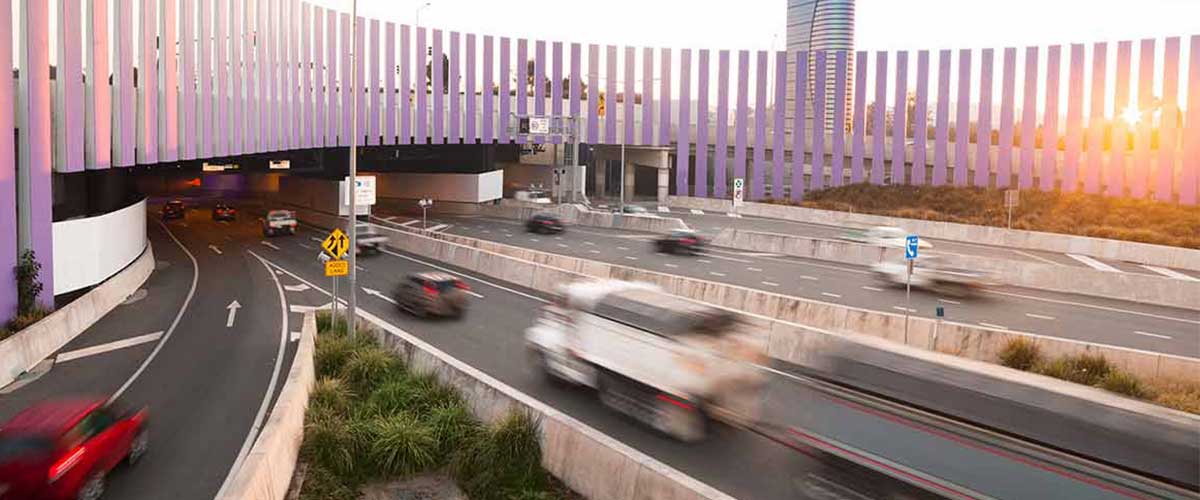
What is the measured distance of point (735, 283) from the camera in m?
30.2

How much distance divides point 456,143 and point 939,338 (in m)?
46.8

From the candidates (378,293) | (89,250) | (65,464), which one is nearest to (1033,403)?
(65,464)

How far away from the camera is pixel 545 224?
48531 millimetres

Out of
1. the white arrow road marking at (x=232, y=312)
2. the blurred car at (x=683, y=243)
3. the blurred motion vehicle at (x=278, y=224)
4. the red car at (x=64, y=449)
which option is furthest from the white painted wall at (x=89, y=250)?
the blurred car at (x=683, y=243)

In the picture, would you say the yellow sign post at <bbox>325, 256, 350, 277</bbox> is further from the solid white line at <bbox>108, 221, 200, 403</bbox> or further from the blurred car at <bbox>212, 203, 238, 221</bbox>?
the blurred car at <bbox>212, 203, 238, 221</bbox>

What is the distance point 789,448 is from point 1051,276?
21166 mm

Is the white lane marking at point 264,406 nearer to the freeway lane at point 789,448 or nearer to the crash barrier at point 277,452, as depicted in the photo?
the crash barrier at point 277,452

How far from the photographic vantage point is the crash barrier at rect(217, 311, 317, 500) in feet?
32.0

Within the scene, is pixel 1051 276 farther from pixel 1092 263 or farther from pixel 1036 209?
pixel 1036 209

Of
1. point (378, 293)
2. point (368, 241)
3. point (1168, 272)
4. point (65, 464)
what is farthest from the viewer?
point (368, 241)

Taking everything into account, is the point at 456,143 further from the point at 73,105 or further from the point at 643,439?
the point at 643,439

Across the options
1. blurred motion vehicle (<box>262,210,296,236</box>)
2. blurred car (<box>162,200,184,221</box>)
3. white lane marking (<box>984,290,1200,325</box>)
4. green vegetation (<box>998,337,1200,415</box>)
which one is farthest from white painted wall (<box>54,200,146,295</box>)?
blurred car (<box>162,200,184,221</box>)

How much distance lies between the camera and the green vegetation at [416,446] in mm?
12359

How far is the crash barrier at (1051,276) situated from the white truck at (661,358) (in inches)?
667
